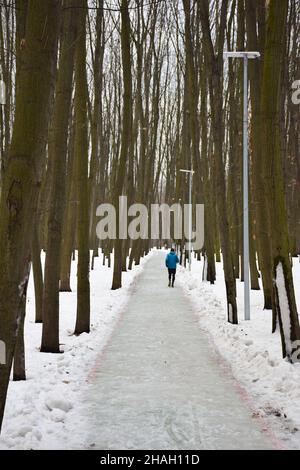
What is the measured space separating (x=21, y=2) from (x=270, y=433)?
5.60 metres

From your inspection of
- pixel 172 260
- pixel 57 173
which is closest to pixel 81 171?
pixel 57 173

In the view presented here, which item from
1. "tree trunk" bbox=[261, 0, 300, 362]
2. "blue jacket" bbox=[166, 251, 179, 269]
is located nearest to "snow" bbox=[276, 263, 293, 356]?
"tree trunk" bbox=[261, 0, 300, 362]

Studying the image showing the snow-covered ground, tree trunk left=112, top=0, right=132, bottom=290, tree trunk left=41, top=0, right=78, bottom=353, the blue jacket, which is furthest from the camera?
the blue jacket

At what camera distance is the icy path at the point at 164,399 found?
4621 mm

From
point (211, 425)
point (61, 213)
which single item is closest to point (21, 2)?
point (61, 213)

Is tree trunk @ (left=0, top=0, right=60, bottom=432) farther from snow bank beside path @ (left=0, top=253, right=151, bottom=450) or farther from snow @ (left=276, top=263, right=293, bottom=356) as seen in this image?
snow @ (left=276, top=263, right=293, bottom=356)

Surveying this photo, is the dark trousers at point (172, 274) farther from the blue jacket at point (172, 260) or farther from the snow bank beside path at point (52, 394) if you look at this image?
the snow bank beside path at point (52, 394)

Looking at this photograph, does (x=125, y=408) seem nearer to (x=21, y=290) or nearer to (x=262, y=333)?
(x=21, y=290)

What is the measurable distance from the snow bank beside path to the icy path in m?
0.19

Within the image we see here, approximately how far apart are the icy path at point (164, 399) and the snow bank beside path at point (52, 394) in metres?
0.19

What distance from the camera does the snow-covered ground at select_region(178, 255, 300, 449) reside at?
519 cm

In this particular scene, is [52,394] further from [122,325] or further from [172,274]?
[172,274]

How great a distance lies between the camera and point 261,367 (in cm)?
710

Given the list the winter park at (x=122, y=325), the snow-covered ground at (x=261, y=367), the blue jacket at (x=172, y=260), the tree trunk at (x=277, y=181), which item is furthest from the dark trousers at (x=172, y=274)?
the tree trunk at (x=277, y=181)
